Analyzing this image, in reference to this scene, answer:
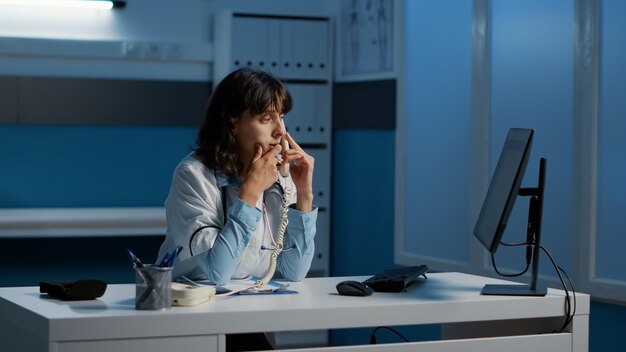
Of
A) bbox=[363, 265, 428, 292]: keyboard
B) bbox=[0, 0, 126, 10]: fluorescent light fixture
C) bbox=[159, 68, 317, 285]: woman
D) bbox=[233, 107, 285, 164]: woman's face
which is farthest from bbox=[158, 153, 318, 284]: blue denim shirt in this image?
bbox=[0, 0, 126, 10]: fluorescent light fixture

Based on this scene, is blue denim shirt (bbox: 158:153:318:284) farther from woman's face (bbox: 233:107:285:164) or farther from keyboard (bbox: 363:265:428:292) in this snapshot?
keyboard (bbox: 363:265:428:292)

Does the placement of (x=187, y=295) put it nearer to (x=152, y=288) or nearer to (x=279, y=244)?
(x=152, y=288)

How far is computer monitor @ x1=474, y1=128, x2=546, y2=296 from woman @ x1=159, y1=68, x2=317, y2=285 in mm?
516

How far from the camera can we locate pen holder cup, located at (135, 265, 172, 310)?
2078 millimetres

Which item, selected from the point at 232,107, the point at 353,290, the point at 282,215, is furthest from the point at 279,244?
the point at 232,107

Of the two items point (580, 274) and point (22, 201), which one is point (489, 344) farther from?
point (22, 201)

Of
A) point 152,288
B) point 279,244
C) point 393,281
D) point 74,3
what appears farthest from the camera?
point 74,3

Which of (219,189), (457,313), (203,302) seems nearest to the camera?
(203,302)

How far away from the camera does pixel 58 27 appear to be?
15.9 feet

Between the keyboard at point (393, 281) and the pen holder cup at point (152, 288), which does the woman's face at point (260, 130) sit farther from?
the pen holder cup at point (152, 288)

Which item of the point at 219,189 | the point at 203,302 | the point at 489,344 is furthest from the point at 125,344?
the point at 489,344

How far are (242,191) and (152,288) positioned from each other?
1.60ft

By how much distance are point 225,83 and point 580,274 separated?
155 centimetres

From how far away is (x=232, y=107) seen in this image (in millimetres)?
2730
